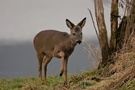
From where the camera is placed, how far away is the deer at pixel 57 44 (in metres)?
13.1

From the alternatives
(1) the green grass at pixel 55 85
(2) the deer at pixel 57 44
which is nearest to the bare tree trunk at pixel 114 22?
(1) the green grass at pixel 55 85

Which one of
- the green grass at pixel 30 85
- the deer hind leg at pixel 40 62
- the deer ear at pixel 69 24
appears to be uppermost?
the deer ear at pixel 69 24

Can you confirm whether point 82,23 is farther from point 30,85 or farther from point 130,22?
point 30,85

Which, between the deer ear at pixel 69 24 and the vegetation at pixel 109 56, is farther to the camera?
the deer ear at pixel 69 24

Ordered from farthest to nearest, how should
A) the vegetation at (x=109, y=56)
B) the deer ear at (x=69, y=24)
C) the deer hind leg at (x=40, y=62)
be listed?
Answer: the deer hind leg at (x=40, y=62) → the deer ear at (x=69, y=24) → the vegetation at (x=109, y=56)

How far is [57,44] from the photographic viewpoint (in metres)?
13.7

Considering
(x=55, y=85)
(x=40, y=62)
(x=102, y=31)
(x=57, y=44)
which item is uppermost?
(x=102, y=31)

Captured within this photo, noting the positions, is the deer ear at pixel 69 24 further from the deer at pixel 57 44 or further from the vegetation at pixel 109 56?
the vegetation at pixel 109 56

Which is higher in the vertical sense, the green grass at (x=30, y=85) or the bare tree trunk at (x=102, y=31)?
the bare tree trunk at (x=102, y=31)

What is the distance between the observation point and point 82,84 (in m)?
11.9

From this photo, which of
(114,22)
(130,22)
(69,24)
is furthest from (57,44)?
(130,22)

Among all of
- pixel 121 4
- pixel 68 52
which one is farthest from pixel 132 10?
pixel 68 52

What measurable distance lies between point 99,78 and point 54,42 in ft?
6.43

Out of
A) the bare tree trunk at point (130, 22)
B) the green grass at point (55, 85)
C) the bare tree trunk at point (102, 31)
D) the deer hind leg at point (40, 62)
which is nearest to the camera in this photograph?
the green grass at point (55, 85)
